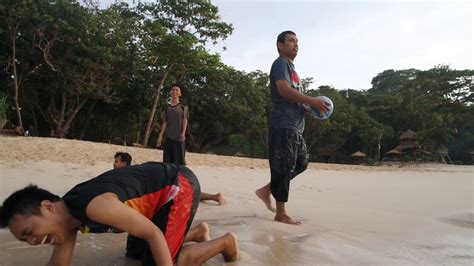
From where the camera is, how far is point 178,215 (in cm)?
191

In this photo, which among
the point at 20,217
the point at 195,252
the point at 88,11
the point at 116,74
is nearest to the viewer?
the point at 20,217

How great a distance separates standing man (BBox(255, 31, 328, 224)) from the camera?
3.28 meters

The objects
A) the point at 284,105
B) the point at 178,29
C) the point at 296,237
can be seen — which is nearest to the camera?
the point at 296,237

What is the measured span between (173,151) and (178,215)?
3.06 m

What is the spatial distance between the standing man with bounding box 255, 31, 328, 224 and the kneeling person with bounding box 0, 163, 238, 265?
49.1 inches

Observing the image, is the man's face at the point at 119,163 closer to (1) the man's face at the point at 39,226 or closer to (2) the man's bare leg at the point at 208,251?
(2) the man's bare leg at the point at 208,251

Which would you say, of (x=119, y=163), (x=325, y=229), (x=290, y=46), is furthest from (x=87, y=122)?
(x=325, y=229)

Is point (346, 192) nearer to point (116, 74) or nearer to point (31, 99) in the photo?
point (116, 74)

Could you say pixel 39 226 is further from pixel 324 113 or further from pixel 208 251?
pixel 324 113

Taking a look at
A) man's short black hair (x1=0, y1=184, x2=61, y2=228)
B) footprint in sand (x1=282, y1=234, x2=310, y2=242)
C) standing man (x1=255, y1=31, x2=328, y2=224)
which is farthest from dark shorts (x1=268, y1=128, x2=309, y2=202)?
man's short black hair (x1=0, y1=184, x2=61, y2=228)

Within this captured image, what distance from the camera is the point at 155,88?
21062mm

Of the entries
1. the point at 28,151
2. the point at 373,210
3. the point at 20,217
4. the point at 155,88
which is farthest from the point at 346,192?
the point at 155,88

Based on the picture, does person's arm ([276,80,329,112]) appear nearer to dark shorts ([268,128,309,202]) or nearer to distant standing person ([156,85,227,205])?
dark shorts ([268,128,309,202])

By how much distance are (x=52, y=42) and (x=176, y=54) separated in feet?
17.1
